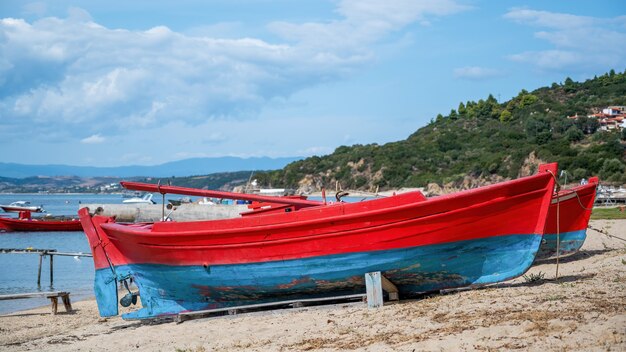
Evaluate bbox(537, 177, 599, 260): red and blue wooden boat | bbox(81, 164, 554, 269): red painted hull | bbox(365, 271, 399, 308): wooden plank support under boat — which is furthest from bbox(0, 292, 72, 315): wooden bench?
bbox(537, 177, 599, 260): red and blue wooden boat

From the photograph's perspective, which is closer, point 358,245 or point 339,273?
point 358,245

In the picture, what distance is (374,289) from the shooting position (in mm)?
11125

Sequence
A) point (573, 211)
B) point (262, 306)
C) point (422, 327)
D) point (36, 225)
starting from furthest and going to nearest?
point (36, 225) → point (573, 211) → point (262, 306) → point (422, 327)

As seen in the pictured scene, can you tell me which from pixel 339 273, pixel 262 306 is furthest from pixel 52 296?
pixel 339 273

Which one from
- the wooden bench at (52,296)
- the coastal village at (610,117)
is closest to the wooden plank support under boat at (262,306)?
the wooden bench at (52,296)

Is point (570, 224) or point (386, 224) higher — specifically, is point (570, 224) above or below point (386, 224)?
below

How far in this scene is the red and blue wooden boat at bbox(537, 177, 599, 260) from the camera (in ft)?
54.4

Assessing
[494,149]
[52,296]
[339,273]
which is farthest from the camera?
[494,149]

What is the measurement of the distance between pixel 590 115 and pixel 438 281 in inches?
2931

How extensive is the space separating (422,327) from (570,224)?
9.25m

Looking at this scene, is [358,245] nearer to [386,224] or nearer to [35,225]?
[386,224]

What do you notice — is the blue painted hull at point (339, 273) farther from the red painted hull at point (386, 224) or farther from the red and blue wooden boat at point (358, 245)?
the red painted hull at point (386, 224)

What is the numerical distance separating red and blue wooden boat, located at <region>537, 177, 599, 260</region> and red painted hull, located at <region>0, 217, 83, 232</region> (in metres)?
36.2

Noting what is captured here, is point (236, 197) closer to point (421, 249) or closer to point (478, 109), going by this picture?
point (421, 249)
